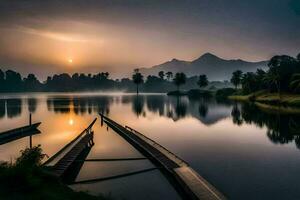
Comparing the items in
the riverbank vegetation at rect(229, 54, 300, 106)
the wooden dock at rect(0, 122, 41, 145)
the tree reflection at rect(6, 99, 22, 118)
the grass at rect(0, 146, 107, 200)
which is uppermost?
the riverbank vegetation at rect(229, 54, 300, 106)

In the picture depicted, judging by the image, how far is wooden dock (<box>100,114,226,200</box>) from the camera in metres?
16.9

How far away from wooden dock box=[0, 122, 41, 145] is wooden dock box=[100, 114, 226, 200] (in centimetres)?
2100

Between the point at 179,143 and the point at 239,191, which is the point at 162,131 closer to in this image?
the point at 179,143

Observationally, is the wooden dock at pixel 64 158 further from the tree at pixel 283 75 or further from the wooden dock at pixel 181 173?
the tree at pixel 283 75

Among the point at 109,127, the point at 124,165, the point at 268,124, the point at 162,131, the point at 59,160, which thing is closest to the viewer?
the point at 59,160

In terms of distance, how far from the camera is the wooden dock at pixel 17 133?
1656 inches

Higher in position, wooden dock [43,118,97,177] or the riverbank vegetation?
the riverbank vegetation

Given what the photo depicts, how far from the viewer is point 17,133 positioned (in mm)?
46688

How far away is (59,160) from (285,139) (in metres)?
31.9

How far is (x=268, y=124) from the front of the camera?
53.8 m

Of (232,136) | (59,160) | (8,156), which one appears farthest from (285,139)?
(8,156)

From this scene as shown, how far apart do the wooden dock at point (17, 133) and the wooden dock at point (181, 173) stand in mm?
21004

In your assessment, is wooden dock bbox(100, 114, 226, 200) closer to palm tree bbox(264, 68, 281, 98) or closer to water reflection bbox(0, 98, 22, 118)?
water reflection bbox(0, 98, 22, 118)

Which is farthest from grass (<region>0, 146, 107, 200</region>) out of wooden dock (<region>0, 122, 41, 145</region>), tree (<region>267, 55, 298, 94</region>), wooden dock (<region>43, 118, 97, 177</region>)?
tree (<region>267, 55, 298, 94</region>)
